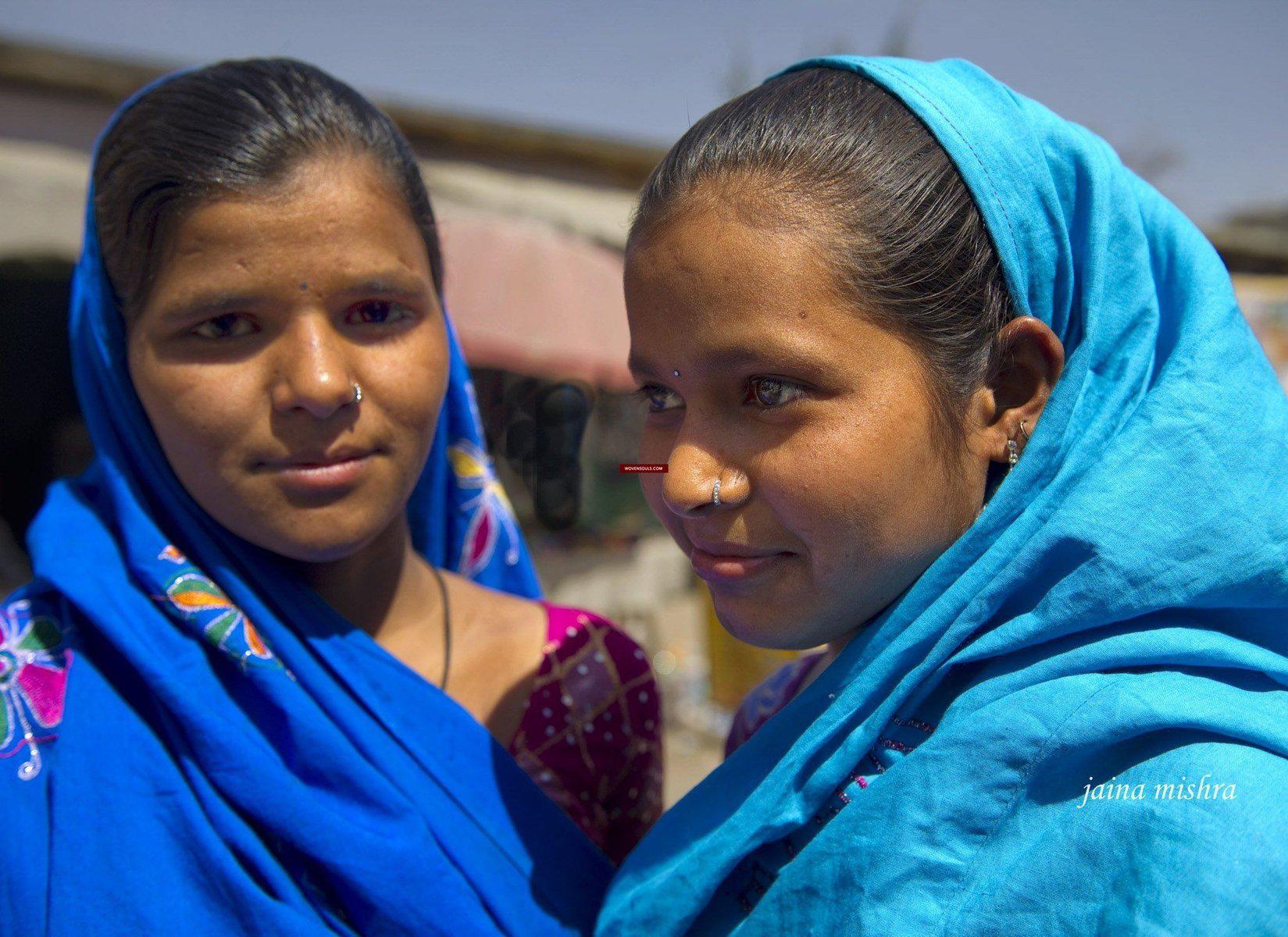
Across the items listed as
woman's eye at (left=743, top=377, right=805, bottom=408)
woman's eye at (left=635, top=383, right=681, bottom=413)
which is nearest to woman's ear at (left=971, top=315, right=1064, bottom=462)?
woman's eye at (left=743, top=377, right=805, bottom=408)

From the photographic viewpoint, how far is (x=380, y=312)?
147 centimetres

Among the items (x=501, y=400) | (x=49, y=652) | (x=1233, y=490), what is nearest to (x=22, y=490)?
(x=501, y=400)

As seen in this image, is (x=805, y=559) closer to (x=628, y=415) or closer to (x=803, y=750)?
(x=803, y=750)

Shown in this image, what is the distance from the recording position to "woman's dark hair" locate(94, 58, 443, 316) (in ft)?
4.52

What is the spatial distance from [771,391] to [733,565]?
0.22m

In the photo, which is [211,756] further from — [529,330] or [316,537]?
[529,330]

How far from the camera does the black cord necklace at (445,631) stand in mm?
1679

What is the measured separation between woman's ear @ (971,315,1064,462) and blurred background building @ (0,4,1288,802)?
3921mm

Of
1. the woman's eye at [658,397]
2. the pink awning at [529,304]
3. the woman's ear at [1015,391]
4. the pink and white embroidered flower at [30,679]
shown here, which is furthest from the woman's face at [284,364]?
the pink awning at [529,304]

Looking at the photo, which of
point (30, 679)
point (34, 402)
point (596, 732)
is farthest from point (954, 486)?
point (34, 402)

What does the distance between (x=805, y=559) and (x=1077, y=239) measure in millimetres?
516

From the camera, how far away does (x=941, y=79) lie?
1.13 meters

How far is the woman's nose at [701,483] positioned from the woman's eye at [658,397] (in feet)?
0.32

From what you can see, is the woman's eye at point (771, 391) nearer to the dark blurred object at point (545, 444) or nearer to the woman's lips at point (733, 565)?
the woman's lips at point (733, 565)
